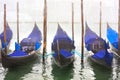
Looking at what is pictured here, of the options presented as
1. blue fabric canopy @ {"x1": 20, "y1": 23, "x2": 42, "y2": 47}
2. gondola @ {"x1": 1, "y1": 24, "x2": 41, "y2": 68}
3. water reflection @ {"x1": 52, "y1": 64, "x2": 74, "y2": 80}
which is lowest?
water reflection @ {"x1": 52, "y1": 64, "x2": 74, "y2": 80}

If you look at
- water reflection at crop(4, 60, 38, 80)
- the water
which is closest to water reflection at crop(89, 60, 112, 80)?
the water

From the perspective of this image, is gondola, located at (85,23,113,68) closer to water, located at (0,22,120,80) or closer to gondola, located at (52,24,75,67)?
water, located at (0,22,120,80)

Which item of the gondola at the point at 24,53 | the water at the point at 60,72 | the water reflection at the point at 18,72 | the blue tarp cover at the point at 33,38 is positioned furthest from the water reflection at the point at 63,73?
the blue tarp cover at the point at 33,38

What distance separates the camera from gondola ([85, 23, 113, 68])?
468 inches

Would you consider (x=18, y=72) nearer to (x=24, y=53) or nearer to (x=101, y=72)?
(x=24, y=53)

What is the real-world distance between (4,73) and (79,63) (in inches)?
144

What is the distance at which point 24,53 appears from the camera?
12617mm

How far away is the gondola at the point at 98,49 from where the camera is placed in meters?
11.9

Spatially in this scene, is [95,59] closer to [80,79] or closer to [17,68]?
[80,79]

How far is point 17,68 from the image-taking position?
12.4 m

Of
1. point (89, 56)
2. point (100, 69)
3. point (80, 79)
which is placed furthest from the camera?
point (89, 56)

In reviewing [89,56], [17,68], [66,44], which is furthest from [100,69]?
[17,68]

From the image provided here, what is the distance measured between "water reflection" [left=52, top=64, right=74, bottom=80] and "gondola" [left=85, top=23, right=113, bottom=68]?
1.08 meters

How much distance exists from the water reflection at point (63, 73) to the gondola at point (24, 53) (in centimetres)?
123
